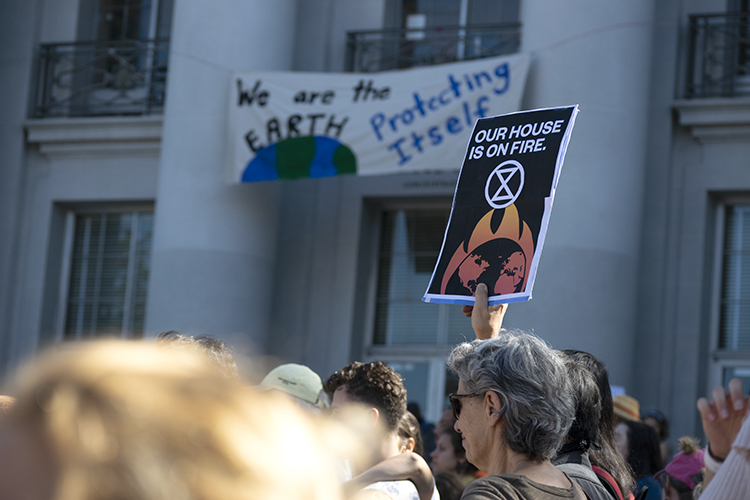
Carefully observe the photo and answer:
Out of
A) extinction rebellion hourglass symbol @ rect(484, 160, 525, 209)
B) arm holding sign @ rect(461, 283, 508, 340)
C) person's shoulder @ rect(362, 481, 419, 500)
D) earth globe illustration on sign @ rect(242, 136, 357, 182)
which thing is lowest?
person's shoulder @ rect(362, 481, 419, 500)

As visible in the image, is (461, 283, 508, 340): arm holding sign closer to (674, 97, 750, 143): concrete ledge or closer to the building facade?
the building facade

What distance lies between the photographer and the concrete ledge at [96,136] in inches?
471

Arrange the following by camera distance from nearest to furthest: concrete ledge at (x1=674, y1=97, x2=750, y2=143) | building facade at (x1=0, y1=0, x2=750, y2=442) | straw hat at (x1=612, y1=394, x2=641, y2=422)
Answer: straw hat at (x1=612, y1=394, x2=641, y2=422) < building facade at (x1=0, y1=0, x2=750, y2=442) < concrete ledge at (x1=674, y1=97, x2=750, y2=143)

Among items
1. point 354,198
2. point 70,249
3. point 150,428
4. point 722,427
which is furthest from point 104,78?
point 150,428

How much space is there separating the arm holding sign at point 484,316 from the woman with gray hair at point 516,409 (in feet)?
2.24

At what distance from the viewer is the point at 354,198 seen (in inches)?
452

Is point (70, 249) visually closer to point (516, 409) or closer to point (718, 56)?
point (718, 56)

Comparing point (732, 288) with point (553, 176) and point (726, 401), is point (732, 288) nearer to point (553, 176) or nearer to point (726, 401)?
point (553, 176)

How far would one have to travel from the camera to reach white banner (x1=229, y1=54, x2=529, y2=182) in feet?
32.1

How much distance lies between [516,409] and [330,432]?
3.67 ft

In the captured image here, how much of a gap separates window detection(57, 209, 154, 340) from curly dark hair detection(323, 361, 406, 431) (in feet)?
28.8

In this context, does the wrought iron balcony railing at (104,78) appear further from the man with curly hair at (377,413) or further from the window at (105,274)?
the man with curly hair at (377,413)

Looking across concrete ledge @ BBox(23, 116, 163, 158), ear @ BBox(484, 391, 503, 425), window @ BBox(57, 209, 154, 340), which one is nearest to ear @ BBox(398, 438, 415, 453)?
ear @ BBox(484, 391, 503, 425)

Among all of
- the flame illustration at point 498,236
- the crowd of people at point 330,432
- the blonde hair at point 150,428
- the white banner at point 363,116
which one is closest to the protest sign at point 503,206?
the flame illustration at point 498,236
